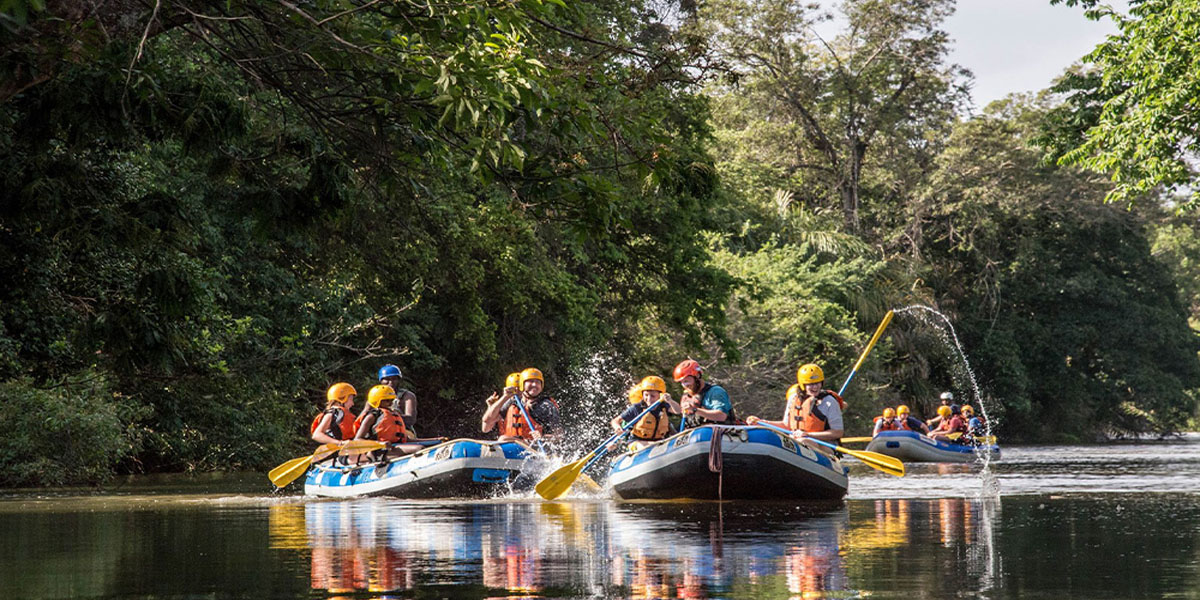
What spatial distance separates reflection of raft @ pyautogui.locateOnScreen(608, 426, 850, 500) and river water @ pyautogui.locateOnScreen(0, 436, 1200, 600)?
1.02 feet

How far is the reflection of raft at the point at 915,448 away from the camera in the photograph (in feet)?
97.6

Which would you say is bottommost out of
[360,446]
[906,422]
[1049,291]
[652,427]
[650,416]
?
[360,446]

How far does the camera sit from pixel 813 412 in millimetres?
16891

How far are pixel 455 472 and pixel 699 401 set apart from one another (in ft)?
10.2

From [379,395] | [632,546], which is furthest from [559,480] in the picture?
[632,546]

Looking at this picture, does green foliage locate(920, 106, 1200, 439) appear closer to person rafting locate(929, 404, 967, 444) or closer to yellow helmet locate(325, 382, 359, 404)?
person rafting locate(929, 404, 967, 444)

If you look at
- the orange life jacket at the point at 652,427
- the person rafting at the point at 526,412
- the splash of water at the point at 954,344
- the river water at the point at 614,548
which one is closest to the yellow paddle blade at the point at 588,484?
the person rafting at the point at 526,412

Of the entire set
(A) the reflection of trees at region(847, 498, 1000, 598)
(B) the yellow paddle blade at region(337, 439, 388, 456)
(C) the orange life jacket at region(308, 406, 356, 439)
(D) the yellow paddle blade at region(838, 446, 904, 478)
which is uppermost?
(C) the orange life jacket at region(308, 406, 356, 439)

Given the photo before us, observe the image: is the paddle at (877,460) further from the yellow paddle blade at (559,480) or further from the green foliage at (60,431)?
the green foliage at (60,431)

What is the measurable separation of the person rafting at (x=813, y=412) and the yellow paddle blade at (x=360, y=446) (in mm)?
4552

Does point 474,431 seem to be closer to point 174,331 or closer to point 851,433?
point 851,433

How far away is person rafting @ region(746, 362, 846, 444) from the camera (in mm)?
16578

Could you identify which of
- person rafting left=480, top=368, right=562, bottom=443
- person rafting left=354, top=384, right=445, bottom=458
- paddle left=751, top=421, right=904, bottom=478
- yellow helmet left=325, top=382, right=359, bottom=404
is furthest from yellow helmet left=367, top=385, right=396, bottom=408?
paddle left=751, top=421, right=904, bottom=478

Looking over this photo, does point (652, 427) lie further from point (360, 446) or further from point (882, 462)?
point (360, 446)
